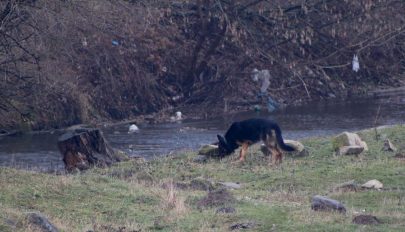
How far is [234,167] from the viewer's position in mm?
14867

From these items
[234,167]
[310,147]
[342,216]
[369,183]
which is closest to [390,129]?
[310,147]

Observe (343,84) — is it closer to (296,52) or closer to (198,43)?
(296,52)

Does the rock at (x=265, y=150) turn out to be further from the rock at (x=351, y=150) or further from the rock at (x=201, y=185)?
the rock at (x=201, y=185)

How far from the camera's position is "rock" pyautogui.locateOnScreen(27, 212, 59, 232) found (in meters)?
8.42

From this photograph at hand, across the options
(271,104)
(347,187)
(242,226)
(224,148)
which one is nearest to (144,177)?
(224,148)

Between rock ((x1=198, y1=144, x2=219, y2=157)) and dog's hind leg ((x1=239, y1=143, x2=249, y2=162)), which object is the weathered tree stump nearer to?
rock ((x1=198, y1=144, x2=219, y2=157))

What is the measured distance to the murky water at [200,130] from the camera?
1858cm

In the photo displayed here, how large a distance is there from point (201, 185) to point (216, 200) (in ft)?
6.33

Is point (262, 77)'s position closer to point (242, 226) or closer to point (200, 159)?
point (200, 159)

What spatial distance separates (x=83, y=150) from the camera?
51.7 ft

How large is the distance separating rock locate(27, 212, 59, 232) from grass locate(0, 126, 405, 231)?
8 cm

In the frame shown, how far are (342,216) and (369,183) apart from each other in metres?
2.68

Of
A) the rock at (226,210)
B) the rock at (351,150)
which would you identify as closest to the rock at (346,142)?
the rock at (351,150)

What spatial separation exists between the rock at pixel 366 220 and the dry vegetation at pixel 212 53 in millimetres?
14044
